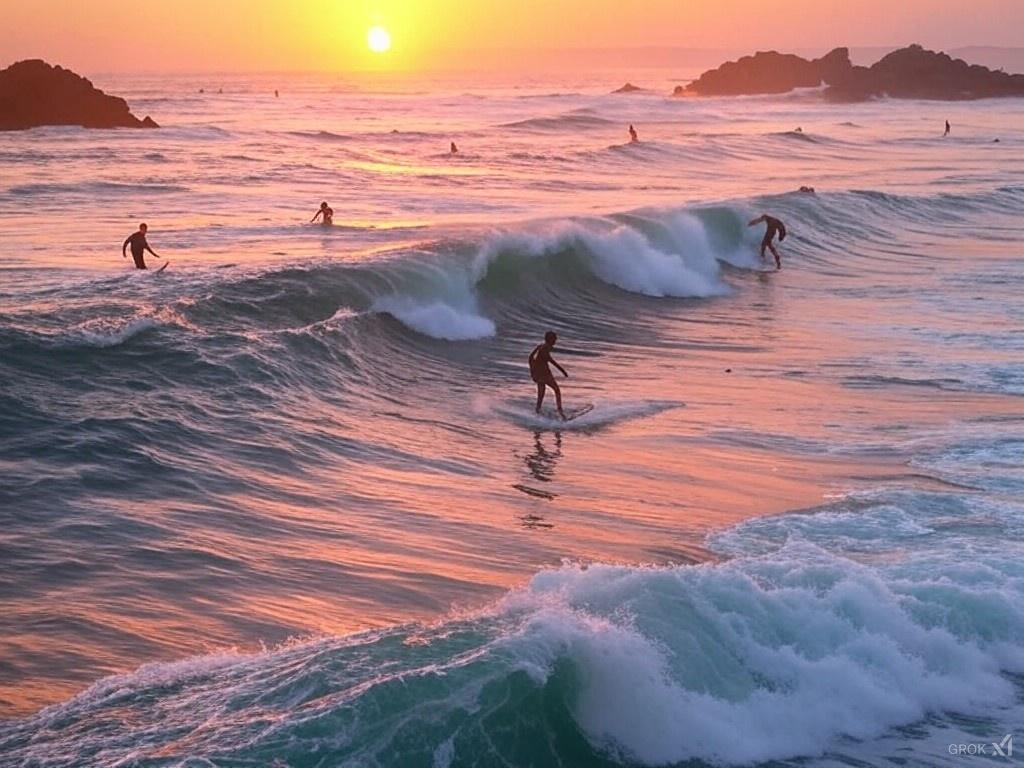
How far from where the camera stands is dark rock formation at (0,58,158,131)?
68438 millimetres

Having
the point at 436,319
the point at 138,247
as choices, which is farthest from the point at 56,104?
the point at 436,319

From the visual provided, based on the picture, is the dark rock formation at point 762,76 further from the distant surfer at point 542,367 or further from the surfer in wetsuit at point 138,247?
the distant surfer at point 542,367

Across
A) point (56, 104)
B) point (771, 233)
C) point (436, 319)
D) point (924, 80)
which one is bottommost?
point (436, 319)

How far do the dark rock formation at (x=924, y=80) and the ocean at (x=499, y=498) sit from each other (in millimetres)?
97747

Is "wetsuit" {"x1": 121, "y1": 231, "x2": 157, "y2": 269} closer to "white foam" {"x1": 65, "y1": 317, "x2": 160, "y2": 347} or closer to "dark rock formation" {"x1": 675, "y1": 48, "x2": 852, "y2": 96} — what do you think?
"white foam" {"x1": 65, "y1": 317, "x2": 160, "y2": 347}

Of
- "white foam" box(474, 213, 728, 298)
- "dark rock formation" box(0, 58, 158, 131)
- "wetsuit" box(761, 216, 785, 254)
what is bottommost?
"white foam" box(474, 213, 728, 298)

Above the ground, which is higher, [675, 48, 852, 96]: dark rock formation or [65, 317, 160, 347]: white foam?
[675, 48, 852, 96]: dark rock formation

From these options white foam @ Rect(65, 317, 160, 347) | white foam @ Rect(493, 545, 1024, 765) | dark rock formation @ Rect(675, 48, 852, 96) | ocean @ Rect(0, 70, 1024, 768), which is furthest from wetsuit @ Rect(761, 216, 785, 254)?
dark rock formation @ Rect(675, 48, 852, 96)

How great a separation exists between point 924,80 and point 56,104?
8256cm

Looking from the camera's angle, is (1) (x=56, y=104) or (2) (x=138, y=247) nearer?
(2) (x=138, y=247)

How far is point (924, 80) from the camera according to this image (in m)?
126

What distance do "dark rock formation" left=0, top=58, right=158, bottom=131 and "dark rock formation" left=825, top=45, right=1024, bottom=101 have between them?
75.2m

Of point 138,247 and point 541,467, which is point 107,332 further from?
point 138,247

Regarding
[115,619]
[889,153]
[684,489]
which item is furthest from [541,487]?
[889,153]
